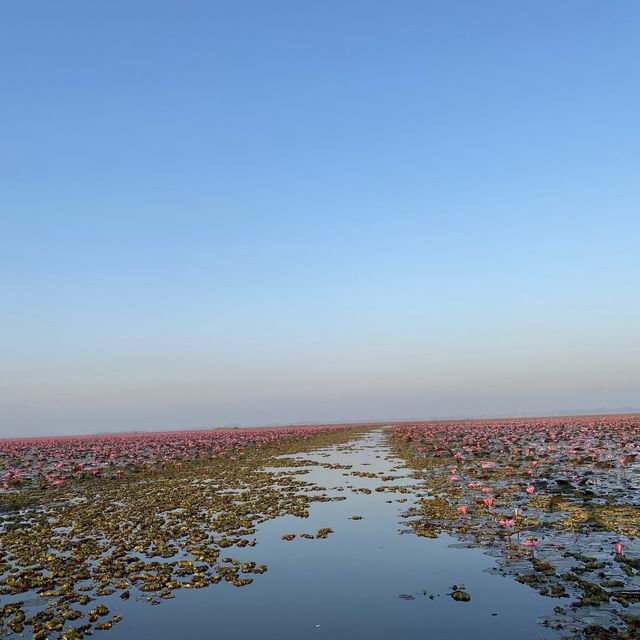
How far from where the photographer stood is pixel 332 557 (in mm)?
11961

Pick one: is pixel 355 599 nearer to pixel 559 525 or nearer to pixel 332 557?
pixel 332 557

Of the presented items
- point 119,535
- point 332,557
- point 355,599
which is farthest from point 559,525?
point 119,535

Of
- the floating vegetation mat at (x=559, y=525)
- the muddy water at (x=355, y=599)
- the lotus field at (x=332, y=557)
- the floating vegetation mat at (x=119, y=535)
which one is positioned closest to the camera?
the muddy water at (x=355, y=599)

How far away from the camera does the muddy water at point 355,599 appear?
26.0 feet

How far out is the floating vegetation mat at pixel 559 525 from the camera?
332 inches

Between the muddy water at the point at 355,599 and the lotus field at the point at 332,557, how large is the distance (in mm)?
43

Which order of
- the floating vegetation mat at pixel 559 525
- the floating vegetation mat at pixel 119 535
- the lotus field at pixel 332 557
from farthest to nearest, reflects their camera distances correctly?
the floating vegetation mat at pixel 119 535 < the floating vegetation mat at pixel 559 525 < the lotus field at pixel 332 557

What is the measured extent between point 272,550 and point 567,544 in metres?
7.61

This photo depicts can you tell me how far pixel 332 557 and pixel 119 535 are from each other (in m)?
6.89

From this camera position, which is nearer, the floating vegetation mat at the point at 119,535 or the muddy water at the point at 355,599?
the muddy water at the point at 355,599

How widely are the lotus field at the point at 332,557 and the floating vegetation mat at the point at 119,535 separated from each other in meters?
0.06

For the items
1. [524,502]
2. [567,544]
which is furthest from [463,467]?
[567,544]

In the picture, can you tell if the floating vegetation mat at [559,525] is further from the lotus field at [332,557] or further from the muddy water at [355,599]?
the muddy water at [355,599]

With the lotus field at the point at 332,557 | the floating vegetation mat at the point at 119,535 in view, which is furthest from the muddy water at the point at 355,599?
the floating vegetation mat at the point at 119,535
